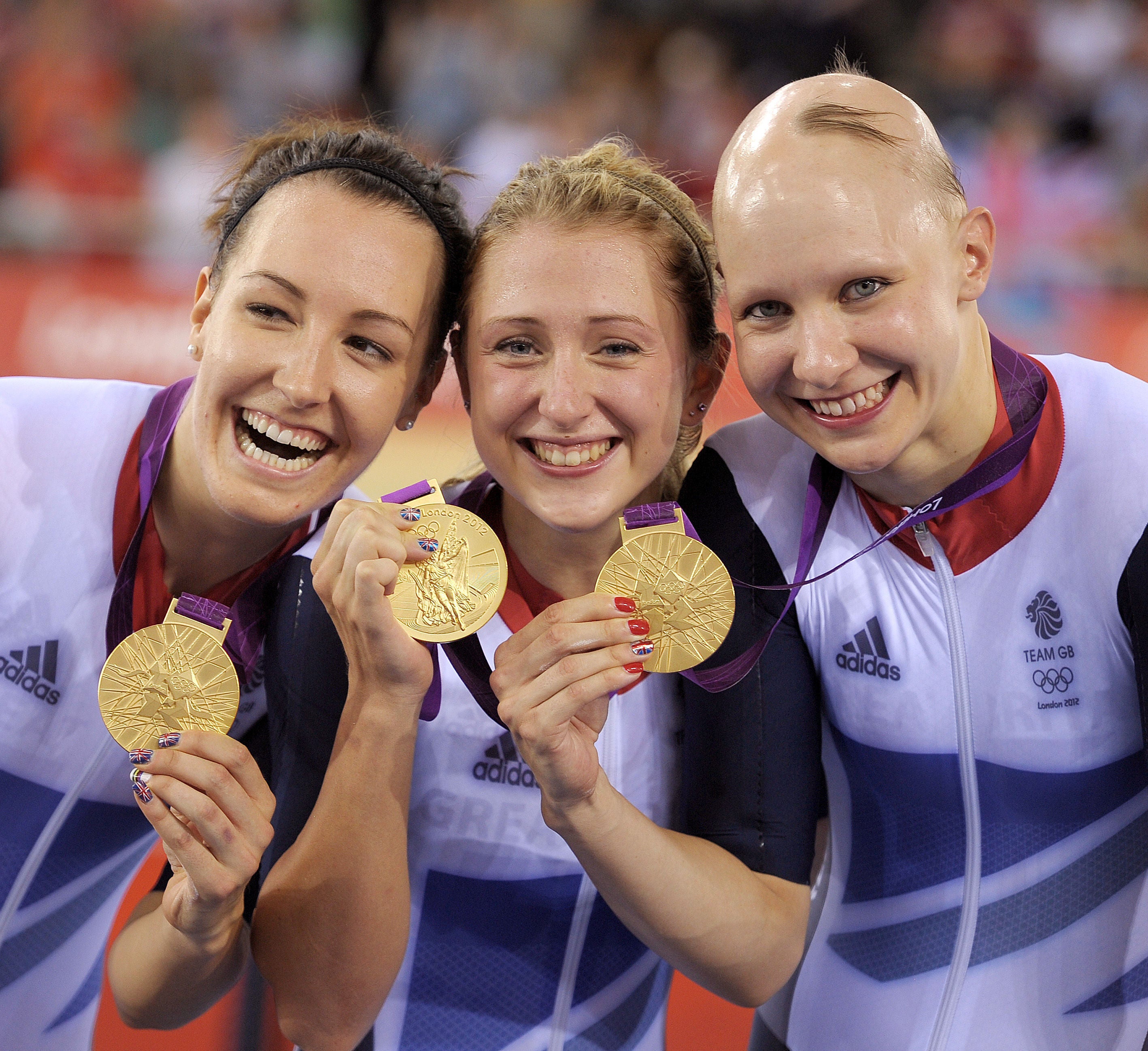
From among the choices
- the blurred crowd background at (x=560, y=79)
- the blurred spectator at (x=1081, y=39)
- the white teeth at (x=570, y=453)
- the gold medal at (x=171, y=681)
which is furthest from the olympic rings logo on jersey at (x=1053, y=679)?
the blurred spectator at (x=1081, y=39)

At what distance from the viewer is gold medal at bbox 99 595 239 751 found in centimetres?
176

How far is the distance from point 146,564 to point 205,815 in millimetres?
585

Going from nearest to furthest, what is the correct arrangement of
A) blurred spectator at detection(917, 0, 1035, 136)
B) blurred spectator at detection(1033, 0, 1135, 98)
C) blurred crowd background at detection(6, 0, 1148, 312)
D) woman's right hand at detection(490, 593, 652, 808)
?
woman's right hand at detection(490, 593, 652, 808)
blurred crowd background at detection(6, 0, 1148, 312)
blurred spectator at detection(917, 0, 1035, 136)
blurred spectator at detection(1033, 0, 1135, 98)

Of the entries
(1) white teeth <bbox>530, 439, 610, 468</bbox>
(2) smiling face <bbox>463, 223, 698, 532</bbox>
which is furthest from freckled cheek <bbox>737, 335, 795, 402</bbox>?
(1) white teeth <bbox>530, 439, 610, 468</bbox>

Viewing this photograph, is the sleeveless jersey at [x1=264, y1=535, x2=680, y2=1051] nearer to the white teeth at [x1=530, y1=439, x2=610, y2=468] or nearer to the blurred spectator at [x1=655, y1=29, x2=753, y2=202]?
the white teeth at [x1=530, y1=439, x2=610, y2=468]

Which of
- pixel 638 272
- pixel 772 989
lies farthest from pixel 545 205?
pixel 772 989

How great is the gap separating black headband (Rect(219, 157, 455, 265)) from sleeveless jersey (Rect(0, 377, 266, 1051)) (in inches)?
16.8

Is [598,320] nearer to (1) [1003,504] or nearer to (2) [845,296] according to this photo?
(2) [845,296]

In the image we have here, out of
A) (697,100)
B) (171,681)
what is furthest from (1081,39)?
(171,681)

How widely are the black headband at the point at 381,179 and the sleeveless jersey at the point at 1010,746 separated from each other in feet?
2.11

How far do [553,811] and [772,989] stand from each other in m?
0.49

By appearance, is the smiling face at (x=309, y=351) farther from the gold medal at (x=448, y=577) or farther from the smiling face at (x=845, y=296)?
the smiling face at (x=845, y=296)

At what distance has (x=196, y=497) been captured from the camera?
6.82 ft

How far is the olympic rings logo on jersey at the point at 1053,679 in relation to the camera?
74.1 inches
